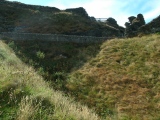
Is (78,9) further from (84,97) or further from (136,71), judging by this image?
(84,97)

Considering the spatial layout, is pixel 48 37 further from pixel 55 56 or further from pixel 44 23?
pixel 44 23

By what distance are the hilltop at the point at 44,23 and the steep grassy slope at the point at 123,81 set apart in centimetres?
883

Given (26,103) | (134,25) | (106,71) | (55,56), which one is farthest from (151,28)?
(26,103)

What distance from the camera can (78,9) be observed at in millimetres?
61031

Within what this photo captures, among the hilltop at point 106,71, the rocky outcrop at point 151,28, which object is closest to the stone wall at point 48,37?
the hilltop at point 106,71

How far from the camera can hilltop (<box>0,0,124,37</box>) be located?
41719 mm

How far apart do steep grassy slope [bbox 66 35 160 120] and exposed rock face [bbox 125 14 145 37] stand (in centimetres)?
662

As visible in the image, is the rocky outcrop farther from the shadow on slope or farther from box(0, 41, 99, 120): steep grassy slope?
box(0, 41, 99, 120): steep grassy slope

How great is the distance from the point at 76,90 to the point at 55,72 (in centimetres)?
450

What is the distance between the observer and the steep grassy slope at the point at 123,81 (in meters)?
20.3

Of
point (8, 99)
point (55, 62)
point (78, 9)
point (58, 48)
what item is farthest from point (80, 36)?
point (8, 99)

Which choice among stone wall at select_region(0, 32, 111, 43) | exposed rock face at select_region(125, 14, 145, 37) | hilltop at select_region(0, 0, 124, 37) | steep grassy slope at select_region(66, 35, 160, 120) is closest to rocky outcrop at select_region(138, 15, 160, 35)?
exposed rock face at select_region(125, 14, 145, 37)

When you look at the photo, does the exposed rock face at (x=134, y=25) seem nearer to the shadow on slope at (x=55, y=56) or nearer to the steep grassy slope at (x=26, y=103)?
the shadow on slope at (x=55, y=56)

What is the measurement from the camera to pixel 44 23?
44.8m
